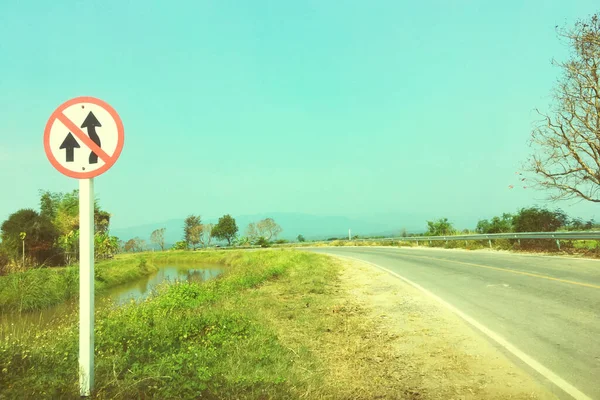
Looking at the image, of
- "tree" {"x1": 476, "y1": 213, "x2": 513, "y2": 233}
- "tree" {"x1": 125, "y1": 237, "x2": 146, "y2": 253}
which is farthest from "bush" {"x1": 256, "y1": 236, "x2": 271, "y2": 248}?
"tree" {"x1": 476, "y1": 213, "x2": 513, "y2": 233}

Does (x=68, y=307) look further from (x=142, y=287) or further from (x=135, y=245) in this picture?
(x=135, y=245)

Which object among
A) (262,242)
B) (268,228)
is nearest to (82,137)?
(262,242)

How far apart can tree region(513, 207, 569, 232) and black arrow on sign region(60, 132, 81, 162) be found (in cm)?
2698

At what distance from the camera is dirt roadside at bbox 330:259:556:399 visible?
4.78 metres

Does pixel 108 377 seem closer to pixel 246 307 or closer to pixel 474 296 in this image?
pixel 246 307

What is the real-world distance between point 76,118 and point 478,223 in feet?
122

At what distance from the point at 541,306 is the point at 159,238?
264 ft

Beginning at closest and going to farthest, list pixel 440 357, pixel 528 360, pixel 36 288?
pixel 528 360 < pixel 440 357 < pixel 36 288

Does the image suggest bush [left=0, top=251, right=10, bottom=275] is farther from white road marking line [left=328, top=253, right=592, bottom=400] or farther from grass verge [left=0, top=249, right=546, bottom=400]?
white road marking line [left=328, top=253, right=592, bottom=400]

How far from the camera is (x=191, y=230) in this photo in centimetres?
8262

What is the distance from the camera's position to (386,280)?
49.3 ft

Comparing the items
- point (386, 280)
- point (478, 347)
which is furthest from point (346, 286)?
point (478, 347)

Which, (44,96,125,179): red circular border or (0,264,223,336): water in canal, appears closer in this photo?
(44,96,125,179): red circular border

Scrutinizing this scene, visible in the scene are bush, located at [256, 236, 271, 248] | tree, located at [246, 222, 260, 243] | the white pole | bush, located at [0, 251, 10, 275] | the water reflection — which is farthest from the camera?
tree, located at [246, 222, 260, 243]
